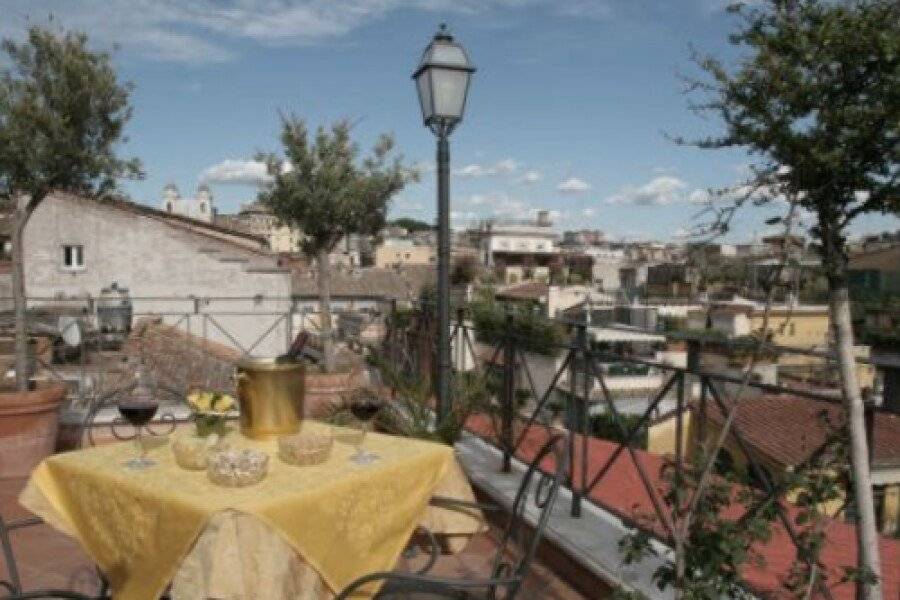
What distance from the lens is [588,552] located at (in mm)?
3324

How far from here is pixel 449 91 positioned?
465 centimetres

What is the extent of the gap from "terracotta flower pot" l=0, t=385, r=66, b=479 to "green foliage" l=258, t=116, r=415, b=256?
7166mm

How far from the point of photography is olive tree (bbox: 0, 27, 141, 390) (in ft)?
17.3

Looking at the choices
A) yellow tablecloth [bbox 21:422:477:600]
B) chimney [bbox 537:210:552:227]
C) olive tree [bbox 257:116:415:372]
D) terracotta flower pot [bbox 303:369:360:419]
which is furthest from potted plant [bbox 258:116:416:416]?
chimney [bbox 537:210:552:227]

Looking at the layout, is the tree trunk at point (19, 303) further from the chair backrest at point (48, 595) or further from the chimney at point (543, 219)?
the chimney at point (543, 219)

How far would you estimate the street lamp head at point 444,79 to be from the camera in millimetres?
4590

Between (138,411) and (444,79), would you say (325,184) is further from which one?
(138,411)

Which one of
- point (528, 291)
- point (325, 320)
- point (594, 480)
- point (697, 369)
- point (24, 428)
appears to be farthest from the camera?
point (528, 291)

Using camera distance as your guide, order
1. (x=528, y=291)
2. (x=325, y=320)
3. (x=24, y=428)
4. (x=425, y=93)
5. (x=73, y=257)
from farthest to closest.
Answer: (x=528, y=291) < (x=73, y=257) < (x=325, y=320) < (x=24, y=428) < (x=425, y=93)

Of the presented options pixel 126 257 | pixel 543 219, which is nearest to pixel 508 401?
pixel 126 257

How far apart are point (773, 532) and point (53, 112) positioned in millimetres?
5294

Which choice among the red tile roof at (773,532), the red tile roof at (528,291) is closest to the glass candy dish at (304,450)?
the red tile roof at (773,532)

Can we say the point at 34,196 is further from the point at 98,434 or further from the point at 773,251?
the point at 773,251

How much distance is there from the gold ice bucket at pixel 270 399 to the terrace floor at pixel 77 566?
45.3 inches
